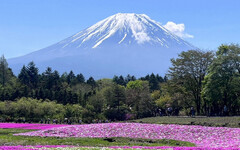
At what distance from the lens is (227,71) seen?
4831 cm

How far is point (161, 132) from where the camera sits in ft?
101

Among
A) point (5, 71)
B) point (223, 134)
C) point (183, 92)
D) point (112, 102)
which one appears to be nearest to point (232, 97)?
point (183, 92)

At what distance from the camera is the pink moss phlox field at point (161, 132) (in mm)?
26953

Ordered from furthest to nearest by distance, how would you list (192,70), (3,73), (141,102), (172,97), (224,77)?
(3,73) → (141,102) → (172,97) → (192,70) → (224,77)

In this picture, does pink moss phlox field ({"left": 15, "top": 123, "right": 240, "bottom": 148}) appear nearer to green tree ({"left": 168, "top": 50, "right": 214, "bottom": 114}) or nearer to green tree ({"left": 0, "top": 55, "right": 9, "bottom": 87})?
green tree ({"left": 168, "top": 50, "right": 214, "bottom": 114})

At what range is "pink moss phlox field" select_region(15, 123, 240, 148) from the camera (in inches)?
1061

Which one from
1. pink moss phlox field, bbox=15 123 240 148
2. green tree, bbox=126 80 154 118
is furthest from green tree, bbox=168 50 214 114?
pink moss phlox field, bbox=15 123 240 148

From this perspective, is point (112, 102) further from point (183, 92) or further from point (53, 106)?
point (183, 92)

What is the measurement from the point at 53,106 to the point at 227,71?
1400 inches

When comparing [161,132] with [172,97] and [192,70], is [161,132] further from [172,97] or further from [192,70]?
[172,97]

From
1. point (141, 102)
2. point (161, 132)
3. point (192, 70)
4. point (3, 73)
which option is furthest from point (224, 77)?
point (3, 73)

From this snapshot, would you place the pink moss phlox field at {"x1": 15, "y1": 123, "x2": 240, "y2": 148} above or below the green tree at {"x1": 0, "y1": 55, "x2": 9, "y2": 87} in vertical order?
below

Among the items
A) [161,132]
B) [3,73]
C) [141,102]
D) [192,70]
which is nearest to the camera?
[161,132]

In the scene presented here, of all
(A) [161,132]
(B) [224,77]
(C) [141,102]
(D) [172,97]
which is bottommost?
(A) [161,132]
